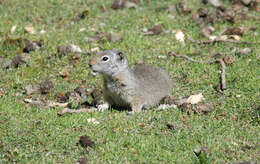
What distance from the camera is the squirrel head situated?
5.78m

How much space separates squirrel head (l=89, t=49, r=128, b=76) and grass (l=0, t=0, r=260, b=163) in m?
0.60

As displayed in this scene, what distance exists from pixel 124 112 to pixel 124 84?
385mm

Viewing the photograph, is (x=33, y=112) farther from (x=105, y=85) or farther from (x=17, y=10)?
(x=17, y=10)

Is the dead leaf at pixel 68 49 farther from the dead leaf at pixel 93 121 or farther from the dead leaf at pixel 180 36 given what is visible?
the dead leaf at pixel 93 121

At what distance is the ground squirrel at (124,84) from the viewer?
5.87 meters

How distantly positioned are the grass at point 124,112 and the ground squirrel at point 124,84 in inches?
15.6

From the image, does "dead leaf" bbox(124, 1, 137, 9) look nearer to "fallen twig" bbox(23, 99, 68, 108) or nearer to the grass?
the grass

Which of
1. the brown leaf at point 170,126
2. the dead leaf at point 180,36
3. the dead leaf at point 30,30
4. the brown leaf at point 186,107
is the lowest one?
the dead leaf at point 30,30

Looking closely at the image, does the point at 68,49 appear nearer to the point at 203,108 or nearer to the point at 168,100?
the point at 168,100

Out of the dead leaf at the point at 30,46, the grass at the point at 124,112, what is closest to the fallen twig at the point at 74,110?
the grass at the point at 124,112

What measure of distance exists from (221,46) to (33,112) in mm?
3692

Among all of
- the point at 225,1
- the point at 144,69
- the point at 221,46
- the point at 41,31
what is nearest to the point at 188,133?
the point at 144,69

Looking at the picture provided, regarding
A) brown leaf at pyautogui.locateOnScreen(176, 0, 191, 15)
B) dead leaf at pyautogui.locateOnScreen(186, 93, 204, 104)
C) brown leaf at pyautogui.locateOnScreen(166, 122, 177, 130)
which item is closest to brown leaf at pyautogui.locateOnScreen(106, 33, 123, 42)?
brown leaf at pyautogui.locateOnScreen(176, 0, 191, 15)

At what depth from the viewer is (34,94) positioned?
262 inches
